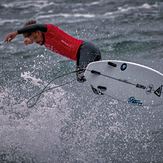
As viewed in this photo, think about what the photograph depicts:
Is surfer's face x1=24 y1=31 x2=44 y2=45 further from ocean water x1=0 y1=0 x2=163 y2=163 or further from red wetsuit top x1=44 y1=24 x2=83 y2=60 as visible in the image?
ocean water x1=0 y1=0 x2=163 y2=163

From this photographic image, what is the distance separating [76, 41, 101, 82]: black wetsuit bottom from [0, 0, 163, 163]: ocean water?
1389mm

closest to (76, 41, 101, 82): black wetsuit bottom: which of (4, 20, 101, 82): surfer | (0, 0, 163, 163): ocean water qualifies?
(4, 20, 101, 82): surfer

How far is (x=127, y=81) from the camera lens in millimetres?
9375

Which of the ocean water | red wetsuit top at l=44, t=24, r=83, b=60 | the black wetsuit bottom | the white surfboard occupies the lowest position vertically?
the ocean water

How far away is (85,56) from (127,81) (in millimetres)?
947

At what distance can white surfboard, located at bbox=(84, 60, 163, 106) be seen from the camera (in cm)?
919

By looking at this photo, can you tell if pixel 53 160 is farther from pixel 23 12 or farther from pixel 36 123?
pixel 23 12

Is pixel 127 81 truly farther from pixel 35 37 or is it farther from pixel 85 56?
pixel 35 37

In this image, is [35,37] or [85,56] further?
[85,56]

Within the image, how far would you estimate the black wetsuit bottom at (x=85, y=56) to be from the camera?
9438 millimetres

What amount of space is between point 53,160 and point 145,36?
7.49 metres

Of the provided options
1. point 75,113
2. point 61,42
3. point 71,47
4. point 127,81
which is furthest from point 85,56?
point 75,113

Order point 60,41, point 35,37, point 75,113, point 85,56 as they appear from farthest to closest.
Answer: point 75,113, point 85,56, point 60,41, point 35,37

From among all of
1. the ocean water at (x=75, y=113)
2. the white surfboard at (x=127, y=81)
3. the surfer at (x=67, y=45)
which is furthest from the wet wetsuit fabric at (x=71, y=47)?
the ocean water at (x=75, y=113)
